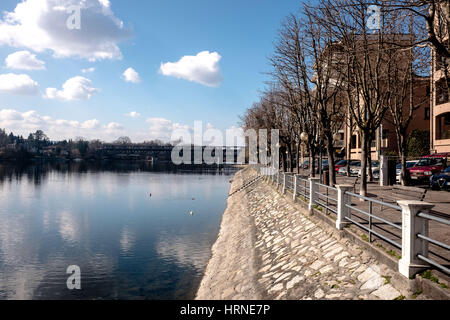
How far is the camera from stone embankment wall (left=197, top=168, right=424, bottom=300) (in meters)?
6.89

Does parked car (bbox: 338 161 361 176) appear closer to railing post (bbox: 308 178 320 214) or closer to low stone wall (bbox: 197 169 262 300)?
low stone wall (bbox: 197 169 262 300)

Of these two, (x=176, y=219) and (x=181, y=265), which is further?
(x=176, y=219)

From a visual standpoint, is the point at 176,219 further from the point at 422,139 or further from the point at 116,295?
the point at 422,139

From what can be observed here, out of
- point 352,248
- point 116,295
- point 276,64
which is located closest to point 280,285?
point 352,248

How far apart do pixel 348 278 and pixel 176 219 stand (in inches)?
853

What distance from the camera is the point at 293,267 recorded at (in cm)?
962

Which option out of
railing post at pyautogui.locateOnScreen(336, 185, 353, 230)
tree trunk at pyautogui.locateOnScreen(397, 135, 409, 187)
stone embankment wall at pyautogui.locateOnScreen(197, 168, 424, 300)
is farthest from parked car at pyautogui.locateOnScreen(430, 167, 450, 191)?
railing post at pyautogui.locateOnScreen(336, 185, 353, 230)

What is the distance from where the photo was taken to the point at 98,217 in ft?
94.0

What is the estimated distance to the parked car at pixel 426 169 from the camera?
23.2 metres

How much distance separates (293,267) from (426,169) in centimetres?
1826

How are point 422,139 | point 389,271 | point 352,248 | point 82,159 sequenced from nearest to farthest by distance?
point 389,271 → point 352,248 → point 422,139 → point 82,159

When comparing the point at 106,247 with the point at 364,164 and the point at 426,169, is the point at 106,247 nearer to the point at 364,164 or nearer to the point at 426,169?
the point at 364,164

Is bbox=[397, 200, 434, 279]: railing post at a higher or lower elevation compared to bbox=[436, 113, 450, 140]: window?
lower

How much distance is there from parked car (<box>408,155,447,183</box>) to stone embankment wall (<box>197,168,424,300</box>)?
11259mm
